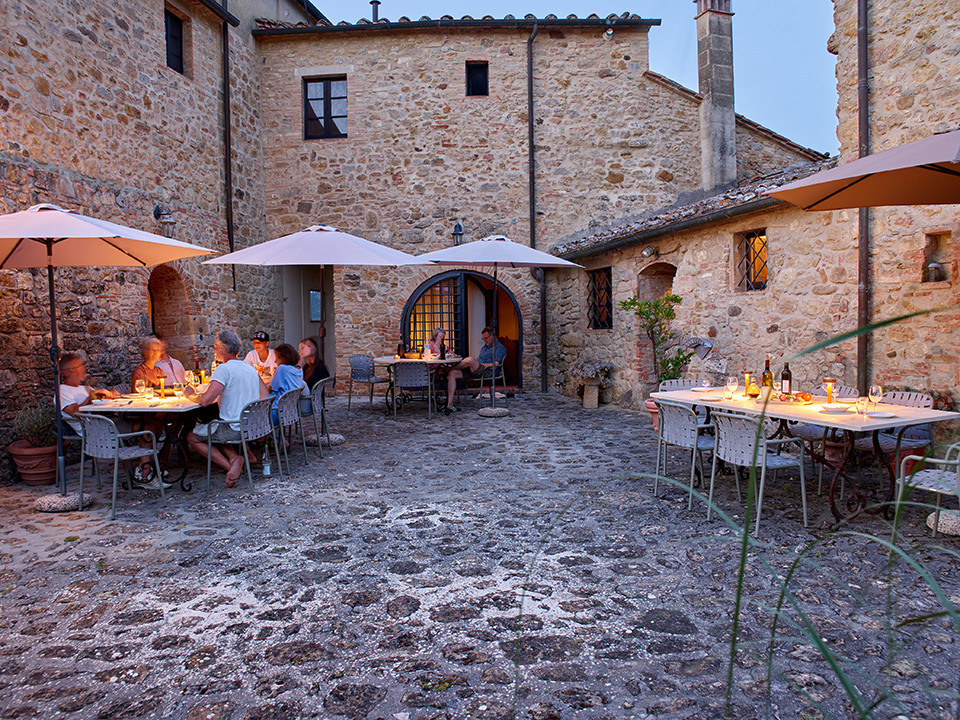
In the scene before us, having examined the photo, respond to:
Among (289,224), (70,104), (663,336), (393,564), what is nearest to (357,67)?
(289,224)

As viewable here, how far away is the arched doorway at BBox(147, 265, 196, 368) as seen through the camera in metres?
9.38

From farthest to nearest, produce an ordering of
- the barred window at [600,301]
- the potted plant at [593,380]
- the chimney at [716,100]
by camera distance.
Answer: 1. the chimney at [716,100]
2. the barred window at [600,301]
3. the potted plant at [593,380]

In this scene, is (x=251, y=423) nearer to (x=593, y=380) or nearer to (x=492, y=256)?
(x=492, y=256)

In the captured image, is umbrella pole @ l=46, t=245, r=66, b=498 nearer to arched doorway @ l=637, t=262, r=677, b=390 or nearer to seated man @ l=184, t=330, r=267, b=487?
seated man @ l=184, t=330, r=267, b=487

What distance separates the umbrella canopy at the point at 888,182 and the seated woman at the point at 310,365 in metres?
4.62

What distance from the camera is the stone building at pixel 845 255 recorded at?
5.40 m

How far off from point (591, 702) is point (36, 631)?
7.73ft

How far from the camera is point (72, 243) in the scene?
5.46m

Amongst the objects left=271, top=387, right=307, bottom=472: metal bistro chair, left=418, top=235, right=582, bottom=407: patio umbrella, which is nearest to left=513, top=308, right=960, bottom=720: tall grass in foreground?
left=271, top=387, right=307, bottom=472: metal bistro chair

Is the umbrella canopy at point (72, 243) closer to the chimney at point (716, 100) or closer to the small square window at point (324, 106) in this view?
the small square window at point (324, 106)

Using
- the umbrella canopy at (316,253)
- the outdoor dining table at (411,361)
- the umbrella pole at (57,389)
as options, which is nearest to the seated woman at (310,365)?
the umbrella canopy at (316,253)

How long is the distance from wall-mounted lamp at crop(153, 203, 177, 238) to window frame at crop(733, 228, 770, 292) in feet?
23.1

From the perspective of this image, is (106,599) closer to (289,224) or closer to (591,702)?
(591,702)

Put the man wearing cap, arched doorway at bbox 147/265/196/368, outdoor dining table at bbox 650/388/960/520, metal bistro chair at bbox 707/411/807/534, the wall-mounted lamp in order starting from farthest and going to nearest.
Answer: arched doorway at bbox 147/265/196/368 → the wall-mounted lamp → the man wearing cap → metal bistro chair at bbox 707/411/807/534 → outdoor dining table at bbox 650/388/960/520
